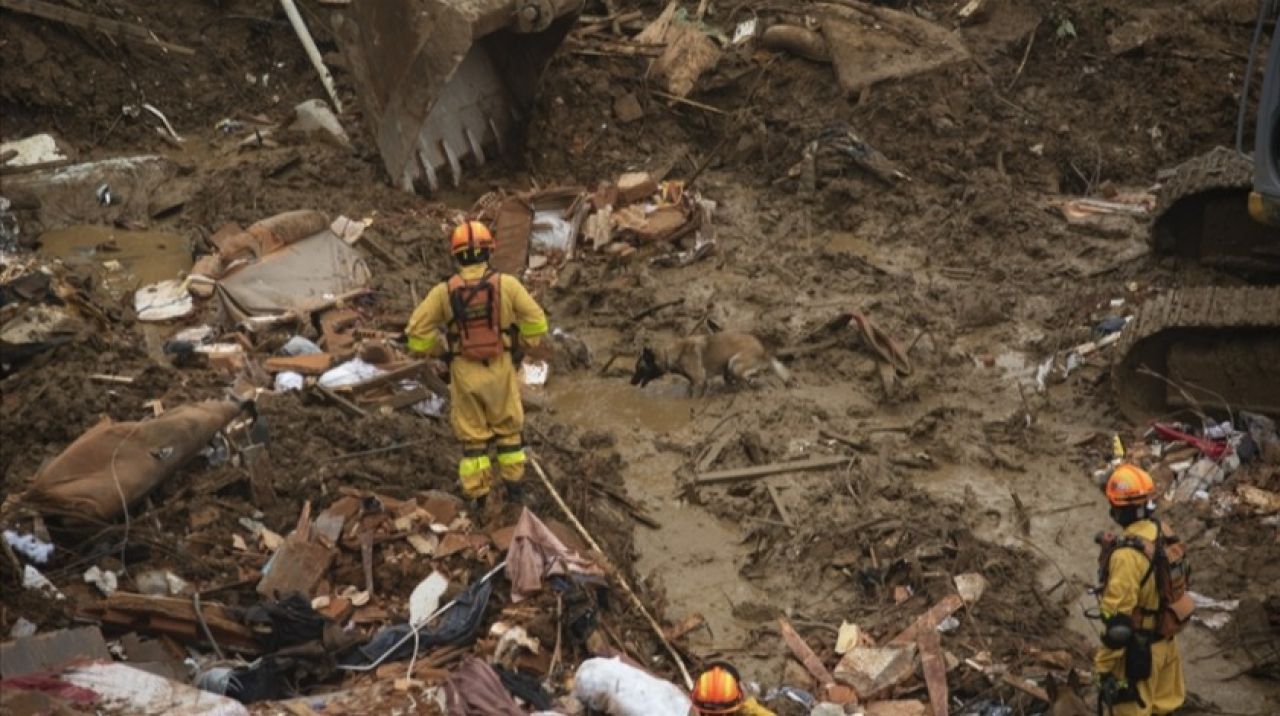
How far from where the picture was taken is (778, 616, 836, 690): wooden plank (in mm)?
8133

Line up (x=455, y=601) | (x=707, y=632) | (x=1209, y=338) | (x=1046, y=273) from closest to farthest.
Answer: (x=455, y=601) → (x=707, y=632) → (x=1209, y=338) → (x=1046, y=273)

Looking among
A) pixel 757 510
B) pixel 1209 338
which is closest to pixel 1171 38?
pixel 1209 338

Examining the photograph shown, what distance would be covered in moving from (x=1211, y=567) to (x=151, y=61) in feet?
38.7

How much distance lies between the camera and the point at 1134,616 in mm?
7070

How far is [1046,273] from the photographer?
12711 mm

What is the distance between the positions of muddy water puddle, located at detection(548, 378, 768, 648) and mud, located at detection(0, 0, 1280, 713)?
0.07 ft

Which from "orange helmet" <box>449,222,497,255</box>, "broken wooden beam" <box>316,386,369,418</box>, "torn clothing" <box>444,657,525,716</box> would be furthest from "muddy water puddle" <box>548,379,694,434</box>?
"torn clothing" <box>444,657,525,716</box>

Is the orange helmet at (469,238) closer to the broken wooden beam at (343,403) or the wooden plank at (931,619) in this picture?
the broken wooden beam at (343,403)

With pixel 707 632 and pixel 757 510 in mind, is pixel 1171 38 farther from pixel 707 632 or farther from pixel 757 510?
pixel 707 632

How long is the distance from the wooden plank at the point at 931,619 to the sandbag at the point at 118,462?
13.7 ft

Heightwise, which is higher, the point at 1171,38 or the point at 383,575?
the point at 383,575

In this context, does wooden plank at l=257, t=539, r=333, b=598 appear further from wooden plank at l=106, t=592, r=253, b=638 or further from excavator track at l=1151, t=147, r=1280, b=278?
excavator track at l=1151, t=147, r=1280, b=278

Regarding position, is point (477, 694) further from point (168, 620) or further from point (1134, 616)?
point (1134, 616)

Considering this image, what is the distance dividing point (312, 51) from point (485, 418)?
802cm
